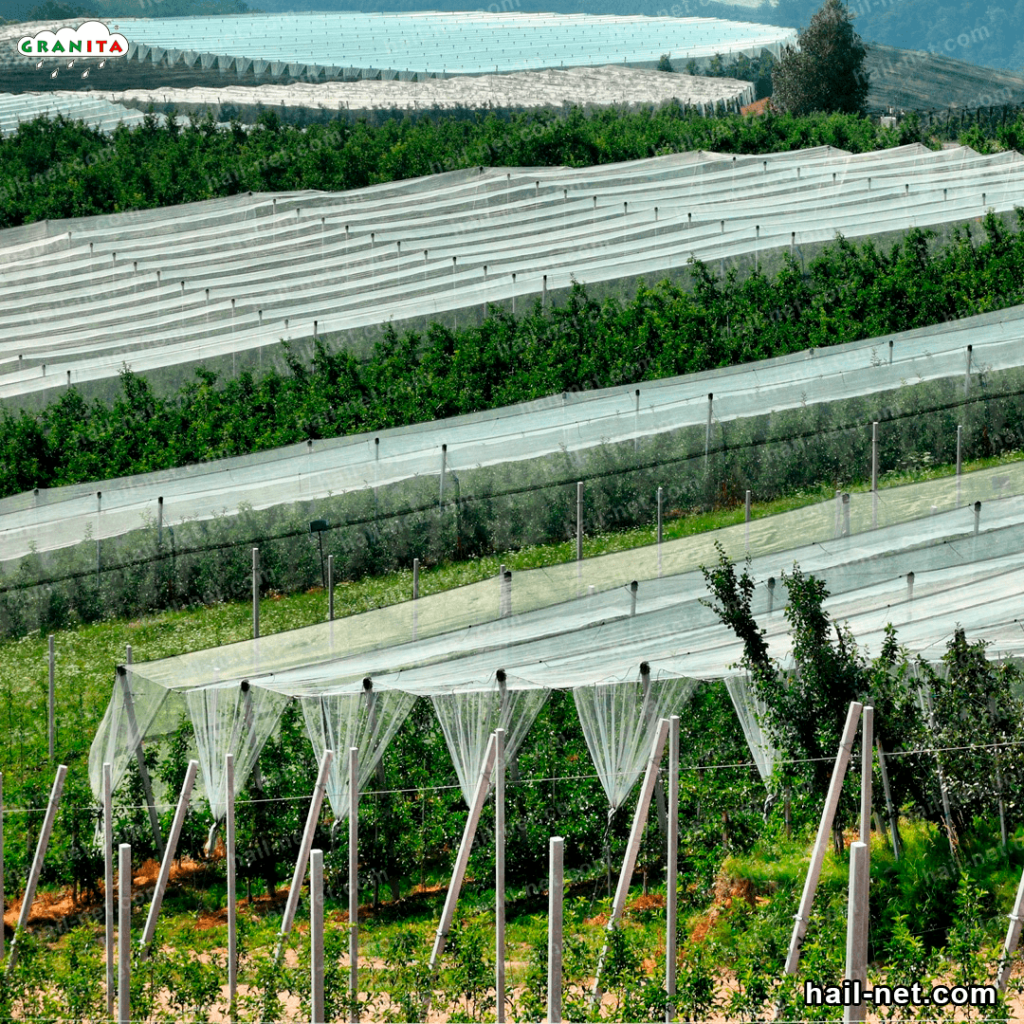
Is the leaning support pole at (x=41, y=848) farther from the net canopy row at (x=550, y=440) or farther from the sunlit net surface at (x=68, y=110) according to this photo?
the sunlit net surface at (x=68, y=110)

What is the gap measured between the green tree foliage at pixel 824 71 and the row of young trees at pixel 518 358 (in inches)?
799

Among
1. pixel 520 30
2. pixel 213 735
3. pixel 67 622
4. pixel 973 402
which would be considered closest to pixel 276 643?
pixel 213 735

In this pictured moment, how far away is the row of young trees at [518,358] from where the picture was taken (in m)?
20.9

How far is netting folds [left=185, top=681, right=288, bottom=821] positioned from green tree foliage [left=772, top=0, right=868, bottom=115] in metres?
34.4

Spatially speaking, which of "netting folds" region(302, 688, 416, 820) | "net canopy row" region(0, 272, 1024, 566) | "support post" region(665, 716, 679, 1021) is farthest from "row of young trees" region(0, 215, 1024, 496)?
"support post" region(665, 716, 679, 1021)

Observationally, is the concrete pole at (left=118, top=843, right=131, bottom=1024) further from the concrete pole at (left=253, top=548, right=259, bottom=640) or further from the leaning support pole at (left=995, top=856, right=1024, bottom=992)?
the concrete pole at (left=253, top=548, right=259, bottom=640)

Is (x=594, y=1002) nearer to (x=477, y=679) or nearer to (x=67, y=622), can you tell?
(x=477, y=679)

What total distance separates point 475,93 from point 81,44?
51.1ft

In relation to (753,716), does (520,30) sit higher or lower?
higher

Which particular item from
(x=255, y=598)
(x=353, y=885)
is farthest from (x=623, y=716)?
(x=255, y=598)

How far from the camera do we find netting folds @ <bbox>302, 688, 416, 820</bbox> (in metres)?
12.8

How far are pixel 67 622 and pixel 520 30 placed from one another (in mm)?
50321

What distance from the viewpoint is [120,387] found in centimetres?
2270

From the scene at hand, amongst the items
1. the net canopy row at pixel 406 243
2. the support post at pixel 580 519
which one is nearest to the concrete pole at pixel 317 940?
the support post at pixel 580 519
